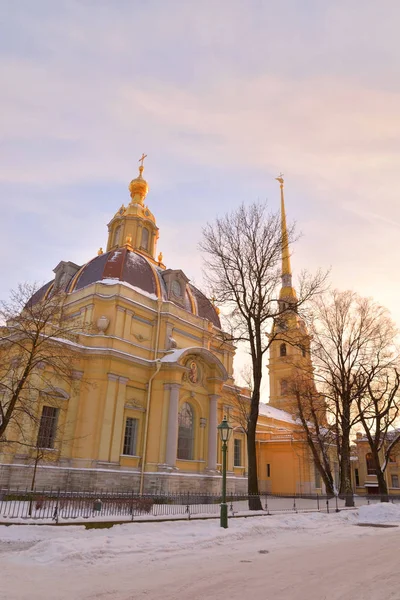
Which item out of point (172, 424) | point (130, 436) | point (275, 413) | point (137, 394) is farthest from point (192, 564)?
point (275, 413)

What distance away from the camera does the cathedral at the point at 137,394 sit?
22641 millimetres

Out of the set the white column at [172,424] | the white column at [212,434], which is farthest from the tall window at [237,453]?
the white column at [172,424]

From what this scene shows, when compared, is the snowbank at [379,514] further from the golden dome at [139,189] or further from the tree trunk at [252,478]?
the golden dome at [139,189]

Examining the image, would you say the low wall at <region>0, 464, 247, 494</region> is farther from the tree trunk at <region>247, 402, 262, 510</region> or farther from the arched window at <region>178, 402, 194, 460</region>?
the tree trunk at <region>247, 402, 262, 510</region>

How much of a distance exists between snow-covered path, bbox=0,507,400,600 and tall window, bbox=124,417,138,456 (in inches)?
490

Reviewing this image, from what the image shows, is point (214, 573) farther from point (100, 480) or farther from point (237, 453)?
point (237, 453)

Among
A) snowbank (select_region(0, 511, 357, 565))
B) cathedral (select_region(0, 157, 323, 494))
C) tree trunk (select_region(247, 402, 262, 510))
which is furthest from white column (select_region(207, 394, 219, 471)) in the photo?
snowbank (select_region(0, 511, 357, 565))

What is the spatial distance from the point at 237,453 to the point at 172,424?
11.4 metres

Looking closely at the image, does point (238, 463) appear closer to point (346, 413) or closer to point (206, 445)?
point (206, 445)

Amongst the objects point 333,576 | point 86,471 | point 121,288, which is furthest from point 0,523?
point 121,288

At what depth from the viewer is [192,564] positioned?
8.70m

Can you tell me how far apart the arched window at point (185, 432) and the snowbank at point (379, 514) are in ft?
37.2

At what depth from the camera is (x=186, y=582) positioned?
7.18 m

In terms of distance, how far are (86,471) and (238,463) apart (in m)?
15.7
